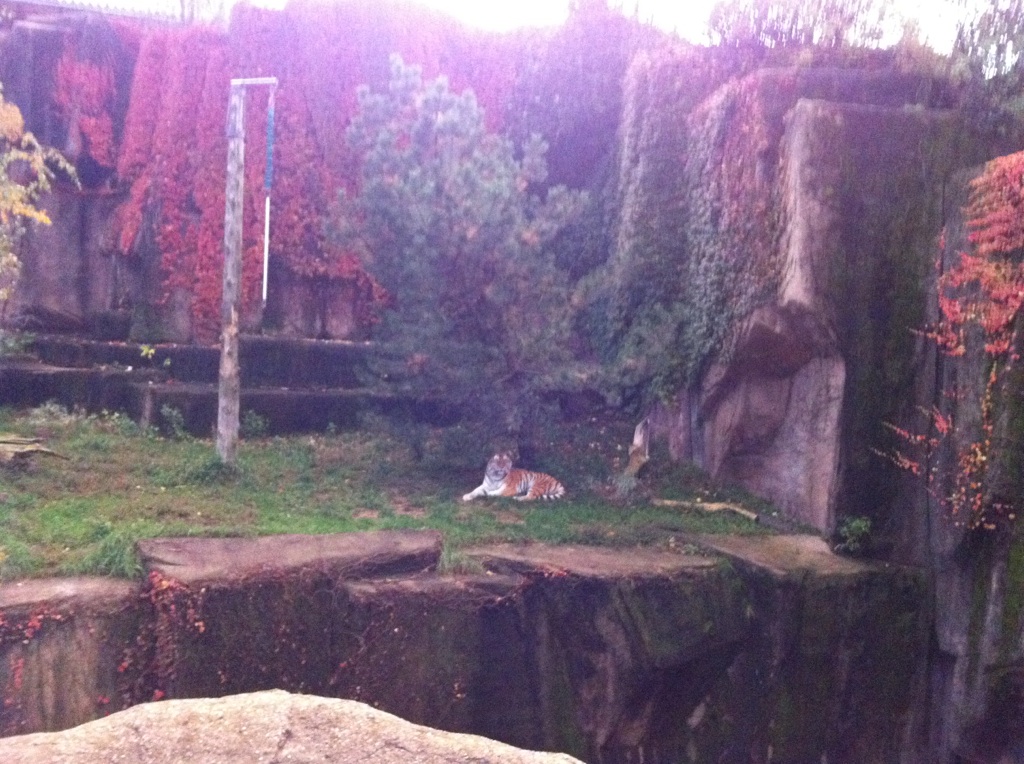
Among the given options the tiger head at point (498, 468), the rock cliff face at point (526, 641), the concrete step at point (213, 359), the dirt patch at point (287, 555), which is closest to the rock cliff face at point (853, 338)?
the rock cliff face at point (526, 641)

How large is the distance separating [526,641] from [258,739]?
9.63 feet

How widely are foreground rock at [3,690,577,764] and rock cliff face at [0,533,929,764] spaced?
1.79m

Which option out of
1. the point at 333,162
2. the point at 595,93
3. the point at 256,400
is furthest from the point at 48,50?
the point at 595,93

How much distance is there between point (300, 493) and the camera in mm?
7906

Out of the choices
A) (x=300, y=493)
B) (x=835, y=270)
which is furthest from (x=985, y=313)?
(x=300, y=493)

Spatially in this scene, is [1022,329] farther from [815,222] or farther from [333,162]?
[333,162]

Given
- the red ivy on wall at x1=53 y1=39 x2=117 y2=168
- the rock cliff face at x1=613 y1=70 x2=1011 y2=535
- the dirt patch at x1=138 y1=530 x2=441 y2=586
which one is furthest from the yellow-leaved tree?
the rock cliff face at x1=613 y1=70 x2=1011 y2=535

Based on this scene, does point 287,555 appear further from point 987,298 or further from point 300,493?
point 987,298

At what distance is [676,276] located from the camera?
954 centimetres

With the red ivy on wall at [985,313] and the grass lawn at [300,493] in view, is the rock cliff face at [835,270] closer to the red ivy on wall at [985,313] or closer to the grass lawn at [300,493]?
the red ivy on wall at [985,313]

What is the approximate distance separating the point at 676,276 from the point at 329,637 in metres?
5.35

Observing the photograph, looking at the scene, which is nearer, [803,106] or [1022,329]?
[1022,329]

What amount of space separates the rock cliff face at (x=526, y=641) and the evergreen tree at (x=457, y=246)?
6.66 feet

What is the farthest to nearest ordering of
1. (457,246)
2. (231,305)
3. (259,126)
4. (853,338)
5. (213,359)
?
1. (259,126)
2. (213,359)
3. (231,305)
4. (457,246)
5. (853,338)
